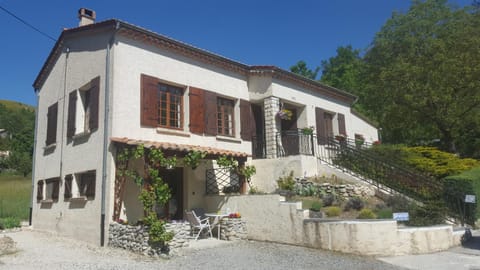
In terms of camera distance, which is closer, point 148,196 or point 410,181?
point 148,196

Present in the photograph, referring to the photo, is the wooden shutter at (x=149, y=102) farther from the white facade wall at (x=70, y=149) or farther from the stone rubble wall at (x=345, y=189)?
the stone rubble wall at (x=345, y=189)

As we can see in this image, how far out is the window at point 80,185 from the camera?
34.5 feet

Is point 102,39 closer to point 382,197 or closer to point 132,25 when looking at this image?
point 132,25

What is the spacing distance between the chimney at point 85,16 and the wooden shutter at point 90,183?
5.82 meters

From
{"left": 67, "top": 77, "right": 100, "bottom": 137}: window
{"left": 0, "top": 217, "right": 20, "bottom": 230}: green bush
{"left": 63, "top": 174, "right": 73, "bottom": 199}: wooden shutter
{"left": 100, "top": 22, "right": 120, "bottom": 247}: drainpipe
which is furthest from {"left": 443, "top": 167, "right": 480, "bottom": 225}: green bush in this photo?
{"left": 0, "top": 217, "right": 20, "bottom": 230}: green bush

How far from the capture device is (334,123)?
59.1 feet

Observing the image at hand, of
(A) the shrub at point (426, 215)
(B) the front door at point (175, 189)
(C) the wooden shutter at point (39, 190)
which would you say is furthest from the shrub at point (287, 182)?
(C) the wooden shutter at point (39, 190)

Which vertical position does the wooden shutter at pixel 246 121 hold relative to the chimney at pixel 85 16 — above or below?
below

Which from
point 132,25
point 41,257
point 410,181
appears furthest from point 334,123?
point 41,257

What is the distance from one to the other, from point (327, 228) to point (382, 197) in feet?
12.2

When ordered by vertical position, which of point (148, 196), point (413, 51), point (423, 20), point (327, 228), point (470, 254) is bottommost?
point (470, 254)

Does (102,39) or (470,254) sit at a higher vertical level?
(102,39)

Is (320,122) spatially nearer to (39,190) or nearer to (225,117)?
(225,117)

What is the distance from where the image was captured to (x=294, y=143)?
14266 millimetres
